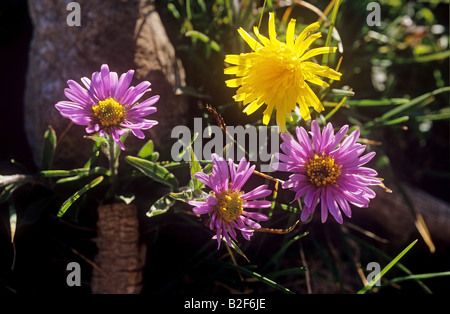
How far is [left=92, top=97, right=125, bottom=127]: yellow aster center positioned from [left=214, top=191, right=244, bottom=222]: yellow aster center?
0.40 meters

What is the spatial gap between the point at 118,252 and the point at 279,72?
88 cm

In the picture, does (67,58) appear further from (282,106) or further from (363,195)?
(363,195)

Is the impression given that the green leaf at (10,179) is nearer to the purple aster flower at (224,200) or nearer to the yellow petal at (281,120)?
the purple aster flower at (224,200)

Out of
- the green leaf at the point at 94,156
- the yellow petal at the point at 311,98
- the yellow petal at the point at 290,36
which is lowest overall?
the green leaf at the point at 94,156

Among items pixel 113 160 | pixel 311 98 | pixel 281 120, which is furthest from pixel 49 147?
pixel 311 98

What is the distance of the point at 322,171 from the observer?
52.8 inches

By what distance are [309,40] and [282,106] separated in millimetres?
227

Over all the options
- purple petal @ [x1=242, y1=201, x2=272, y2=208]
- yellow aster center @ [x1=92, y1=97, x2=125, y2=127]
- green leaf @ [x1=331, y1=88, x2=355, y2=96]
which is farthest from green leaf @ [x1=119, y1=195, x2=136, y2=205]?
green leaf @ [x1=331, y1=88, x2=355, y2=96]

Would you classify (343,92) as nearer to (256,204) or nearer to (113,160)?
(256,204)

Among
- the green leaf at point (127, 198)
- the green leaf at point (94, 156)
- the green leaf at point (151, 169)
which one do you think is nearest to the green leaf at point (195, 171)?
the green leaf at point (151, 169)

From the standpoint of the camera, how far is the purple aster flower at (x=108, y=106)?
1271 mm

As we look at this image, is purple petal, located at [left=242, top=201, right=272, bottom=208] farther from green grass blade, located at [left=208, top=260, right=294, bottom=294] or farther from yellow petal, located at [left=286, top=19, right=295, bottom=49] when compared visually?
yellow petal, located at [left=286, top=19, right=295, bottom=49]

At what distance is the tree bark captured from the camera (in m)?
1.61
